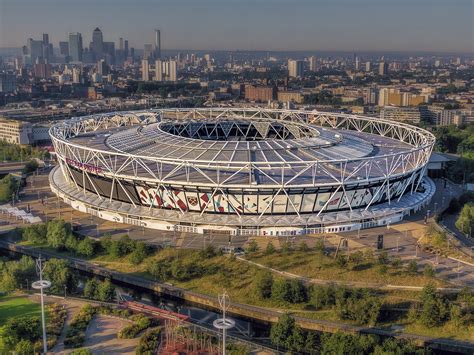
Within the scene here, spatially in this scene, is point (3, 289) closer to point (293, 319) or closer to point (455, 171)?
point (293, 319)

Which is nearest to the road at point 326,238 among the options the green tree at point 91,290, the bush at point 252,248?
the bush at point 252,248

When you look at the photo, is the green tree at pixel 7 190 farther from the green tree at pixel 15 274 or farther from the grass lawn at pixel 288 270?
the green tree at pixel 15 274

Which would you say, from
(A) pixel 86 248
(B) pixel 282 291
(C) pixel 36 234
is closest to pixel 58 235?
(C) pixel 36 234

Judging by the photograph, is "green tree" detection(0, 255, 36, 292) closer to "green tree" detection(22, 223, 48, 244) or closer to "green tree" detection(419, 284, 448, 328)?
"green tree" detection(22, 223, 48, 244)

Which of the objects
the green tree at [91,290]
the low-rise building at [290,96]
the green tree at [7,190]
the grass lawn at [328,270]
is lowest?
the green tree at [91,290]

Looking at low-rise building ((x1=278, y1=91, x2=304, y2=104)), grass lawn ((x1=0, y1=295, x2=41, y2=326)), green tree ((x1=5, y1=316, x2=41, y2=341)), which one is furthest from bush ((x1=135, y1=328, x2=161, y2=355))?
low-rise building ((x1=278, y1=91, x2=304, y2=104))

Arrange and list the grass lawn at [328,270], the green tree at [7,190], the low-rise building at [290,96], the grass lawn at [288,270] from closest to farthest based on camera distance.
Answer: the grass lawn at [288,270] → the grass lawn at [328,270] → the green tree at [7,190] → the low-rise building at [290,96]

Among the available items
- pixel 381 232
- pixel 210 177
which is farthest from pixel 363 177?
pixel 210 177
